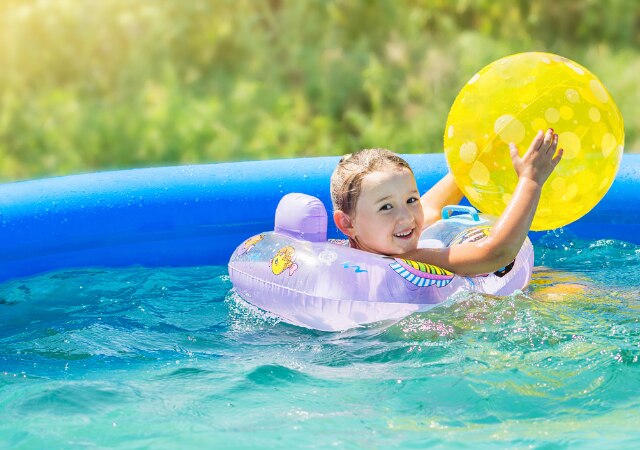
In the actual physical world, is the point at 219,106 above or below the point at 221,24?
below

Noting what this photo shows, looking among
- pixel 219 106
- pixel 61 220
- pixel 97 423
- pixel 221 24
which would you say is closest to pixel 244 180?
pixel 61 220

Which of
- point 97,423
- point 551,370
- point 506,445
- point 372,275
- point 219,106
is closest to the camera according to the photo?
point 506,445

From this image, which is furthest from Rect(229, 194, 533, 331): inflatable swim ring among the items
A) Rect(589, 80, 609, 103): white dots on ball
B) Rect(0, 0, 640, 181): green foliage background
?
Rect(0, 0, 640, 181): green foliage background

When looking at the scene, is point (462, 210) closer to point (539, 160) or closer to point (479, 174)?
point (479, 174)

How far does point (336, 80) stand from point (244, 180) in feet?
10.8

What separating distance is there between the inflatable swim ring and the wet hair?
0.16m

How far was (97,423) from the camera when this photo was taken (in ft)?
9.24

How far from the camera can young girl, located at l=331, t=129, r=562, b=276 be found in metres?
3.20

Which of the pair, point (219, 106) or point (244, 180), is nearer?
point (244, 180)

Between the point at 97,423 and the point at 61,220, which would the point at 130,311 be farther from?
the point at 97,423

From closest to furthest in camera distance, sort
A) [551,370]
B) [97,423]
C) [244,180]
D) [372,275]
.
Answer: [97,423], [551,370], [372,275], [244,180]

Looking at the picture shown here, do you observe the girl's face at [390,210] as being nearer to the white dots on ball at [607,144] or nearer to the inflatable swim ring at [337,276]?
the inflatable swim ring at [337,276]

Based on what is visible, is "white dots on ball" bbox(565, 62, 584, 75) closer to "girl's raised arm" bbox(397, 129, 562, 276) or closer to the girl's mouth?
"girl's raised arm" bbox(397, 129, 562, 276)

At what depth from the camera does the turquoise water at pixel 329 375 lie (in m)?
2.70
